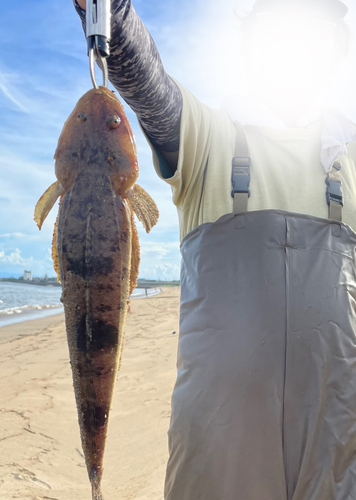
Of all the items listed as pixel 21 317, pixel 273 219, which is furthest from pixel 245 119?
pixel 21 317

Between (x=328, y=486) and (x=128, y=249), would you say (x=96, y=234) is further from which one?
(x=328, y=486)

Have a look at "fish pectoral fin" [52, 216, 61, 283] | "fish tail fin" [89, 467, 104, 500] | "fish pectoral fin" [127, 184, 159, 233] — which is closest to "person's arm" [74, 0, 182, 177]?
"fish pectoral fin" [127, 184, 159, 233]

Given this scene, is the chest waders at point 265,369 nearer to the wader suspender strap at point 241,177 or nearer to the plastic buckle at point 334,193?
the wader suspender strap at point 241,177

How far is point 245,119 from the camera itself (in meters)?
3.01

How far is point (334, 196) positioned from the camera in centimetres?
269

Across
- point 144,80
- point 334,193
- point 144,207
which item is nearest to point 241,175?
point 334,193

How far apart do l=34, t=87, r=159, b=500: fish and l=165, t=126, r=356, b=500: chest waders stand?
0.76 meters

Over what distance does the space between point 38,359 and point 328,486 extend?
27.2 feet

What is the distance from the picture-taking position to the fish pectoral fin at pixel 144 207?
175cm

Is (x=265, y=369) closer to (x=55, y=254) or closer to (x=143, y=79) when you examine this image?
(x=55, y=254)

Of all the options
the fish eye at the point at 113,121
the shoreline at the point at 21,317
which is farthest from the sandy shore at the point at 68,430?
the shoreline at the point at 21,317

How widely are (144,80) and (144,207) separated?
81 centimetres

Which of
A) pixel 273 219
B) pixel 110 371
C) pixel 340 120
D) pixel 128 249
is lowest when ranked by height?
pixel 110 371

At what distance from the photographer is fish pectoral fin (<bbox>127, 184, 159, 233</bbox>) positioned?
175 centimetres
